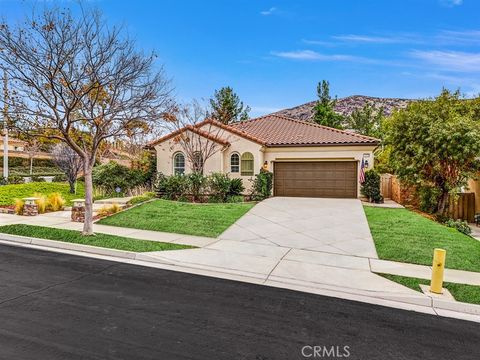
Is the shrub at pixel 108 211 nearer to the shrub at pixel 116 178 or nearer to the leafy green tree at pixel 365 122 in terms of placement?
the shrub at pixel 116 178

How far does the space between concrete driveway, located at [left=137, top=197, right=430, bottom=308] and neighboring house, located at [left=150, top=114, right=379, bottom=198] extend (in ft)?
18.8

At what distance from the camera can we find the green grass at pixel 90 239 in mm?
8773

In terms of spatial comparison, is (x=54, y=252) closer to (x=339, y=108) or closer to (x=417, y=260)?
(x=417, y=260)

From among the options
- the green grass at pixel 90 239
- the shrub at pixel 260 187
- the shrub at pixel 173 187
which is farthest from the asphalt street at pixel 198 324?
the shrub at pixel 260 187

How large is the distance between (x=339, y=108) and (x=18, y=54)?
3094 inches

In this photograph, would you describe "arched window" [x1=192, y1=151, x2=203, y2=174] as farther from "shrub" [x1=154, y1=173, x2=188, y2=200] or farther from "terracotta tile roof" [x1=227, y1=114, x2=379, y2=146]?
"terracotta tile roof" [x1=227, y1=114, x2=379, y2=146]

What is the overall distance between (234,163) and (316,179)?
5.01 metres

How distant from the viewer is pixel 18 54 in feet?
29.8

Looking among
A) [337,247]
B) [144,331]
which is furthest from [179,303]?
[337,247]

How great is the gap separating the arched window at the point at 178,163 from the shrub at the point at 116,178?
214 cm

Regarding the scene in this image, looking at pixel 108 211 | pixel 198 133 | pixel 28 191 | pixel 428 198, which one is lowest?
pixel 108 211

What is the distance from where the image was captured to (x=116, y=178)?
19344 millimetres

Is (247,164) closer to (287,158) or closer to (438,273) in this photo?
(287,158)

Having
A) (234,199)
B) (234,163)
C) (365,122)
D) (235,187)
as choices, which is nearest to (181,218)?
(234,199)
